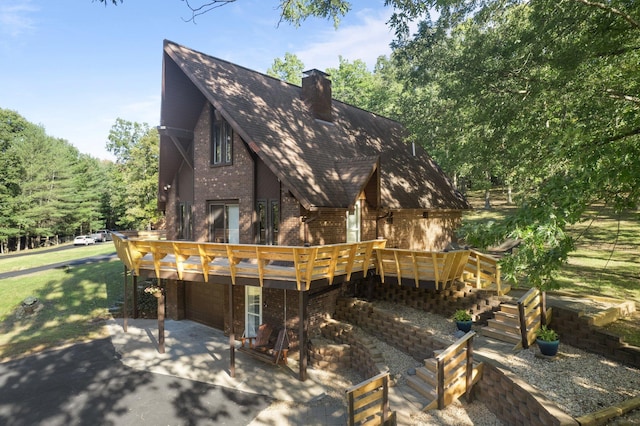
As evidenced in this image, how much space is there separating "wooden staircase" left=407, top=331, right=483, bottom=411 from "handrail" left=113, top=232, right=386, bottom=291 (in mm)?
3777

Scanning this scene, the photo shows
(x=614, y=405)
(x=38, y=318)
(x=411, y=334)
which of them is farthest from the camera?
(x=38, y=318)

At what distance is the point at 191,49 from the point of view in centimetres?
1397

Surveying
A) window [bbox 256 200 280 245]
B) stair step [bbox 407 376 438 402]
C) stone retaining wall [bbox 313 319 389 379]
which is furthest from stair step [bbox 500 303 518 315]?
window [bbox 256 200 280 245]

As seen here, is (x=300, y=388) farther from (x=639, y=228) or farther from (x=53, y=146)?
(x=53, y=146)

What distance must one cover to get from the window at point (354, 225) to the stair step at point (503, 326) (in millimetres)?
5501

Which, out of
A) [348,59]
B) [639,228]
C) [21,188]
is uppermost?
[348,59]

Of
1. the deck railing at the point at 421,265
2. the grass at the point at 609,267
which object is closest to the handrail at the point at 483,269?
the deck railing at the point at 421,265

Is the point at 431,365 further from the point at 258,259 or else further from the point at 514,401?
the point at 258,259

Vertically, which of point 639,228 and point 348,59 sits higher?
point 348,59

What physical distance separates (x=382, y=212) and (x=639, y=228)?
22.0m

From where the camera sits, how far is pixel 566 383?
7539 millimetres

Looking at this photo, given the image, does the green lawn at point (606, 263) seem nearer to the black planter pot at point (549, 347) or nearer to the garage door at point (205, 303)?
the black planter pot at point (549, 347)

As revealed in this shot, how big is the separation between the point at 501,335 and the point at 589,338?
212 centimetres

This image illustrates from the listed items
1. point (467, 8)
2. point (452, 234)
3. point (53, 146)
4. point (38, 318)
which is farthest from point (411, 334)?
point (53, 146)
